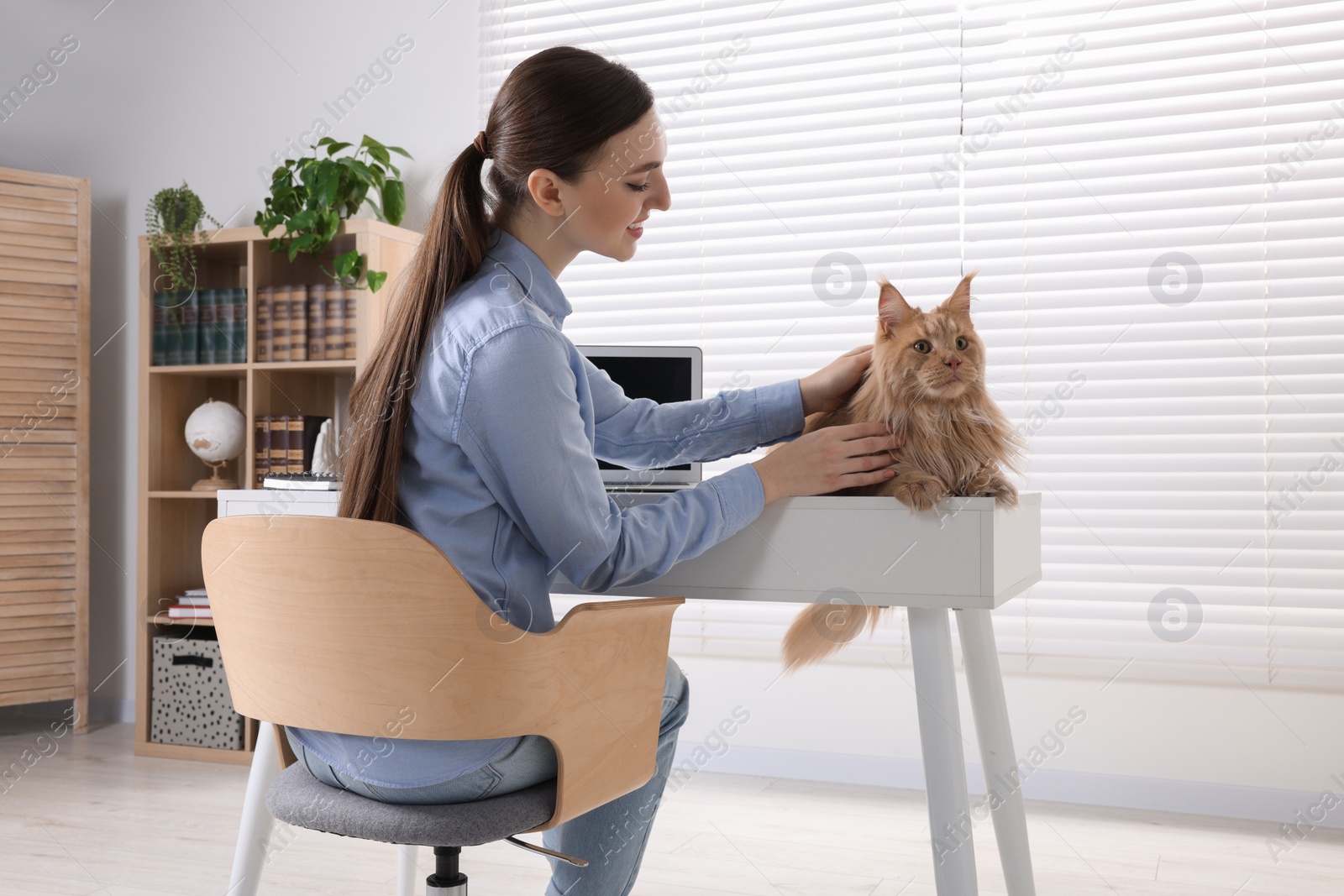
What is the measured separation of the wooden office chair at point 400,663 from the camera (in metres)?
0.82

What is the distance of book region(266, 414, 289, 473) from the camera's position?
2.62 meters

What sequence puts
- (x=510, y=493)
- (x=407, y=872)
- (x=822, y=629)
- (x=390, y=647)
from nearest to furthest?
1. (x=390, y=647)
2. (x=510, y=493)
3. (x=822, y=629)
4. (x=407, y=872)

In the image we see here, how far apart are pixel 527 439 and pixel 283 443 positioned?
1.93 metres

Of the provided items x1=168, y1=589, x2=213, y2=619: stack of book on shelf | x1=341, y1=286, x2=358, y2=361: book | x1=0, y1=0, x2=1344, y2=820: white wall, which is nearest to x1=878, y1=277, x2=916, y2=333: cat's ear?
x1=0, y1=0, x2=1344, y2=820: white wall

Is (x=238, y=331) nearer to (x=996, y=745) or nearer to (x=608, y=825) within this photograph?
(x=608, y=825)

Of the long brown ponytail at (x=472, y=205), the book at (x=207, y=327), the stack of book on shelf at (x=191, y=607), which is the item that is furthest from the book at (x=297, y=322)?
the long brown ponytail at (x=472, y=205)

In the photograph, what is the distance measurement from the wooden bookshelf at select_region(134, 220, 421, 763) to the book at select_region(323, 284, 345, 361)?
0.16 feet

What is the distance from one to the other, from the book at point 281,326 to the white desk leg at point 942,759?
6.69ft

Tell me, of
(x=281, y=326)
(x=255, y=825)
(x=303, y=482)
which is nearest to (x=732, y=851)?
(x=255, y=825)

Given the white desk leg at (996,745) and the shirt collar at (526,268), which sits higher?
the shirt collar at (526,268)

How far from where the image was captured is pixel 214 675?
260 cm

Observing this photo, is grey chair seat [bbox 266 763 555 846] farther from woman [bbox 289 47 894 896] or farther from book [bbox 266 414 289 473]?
book [bbox 266 414 289 473]

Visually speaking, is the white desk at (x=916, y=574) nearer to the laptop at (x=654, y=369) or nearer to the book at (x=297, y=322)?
the laptop at (x=654, y=369)

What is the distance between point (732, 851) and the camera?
195 cm
